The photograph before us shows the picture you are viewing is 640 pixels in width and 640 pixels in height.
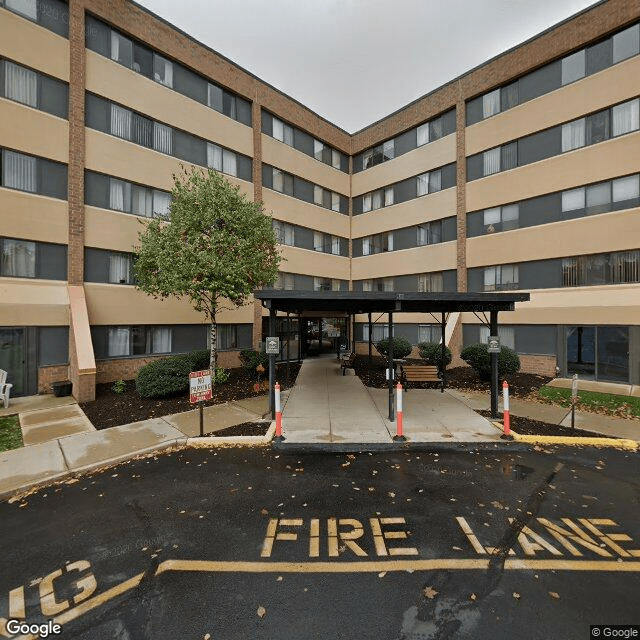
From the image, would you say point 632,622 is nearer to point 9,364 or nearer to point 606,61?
point 9,364

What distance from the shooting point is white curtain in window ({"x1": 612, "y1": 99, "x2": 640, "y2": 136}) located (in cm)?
1480

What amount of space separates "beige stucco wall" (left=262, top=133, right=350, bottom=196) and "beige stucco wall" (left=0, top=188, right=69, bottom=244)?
1237 centimetres

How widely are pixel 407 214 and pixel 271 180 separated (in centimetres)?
1032

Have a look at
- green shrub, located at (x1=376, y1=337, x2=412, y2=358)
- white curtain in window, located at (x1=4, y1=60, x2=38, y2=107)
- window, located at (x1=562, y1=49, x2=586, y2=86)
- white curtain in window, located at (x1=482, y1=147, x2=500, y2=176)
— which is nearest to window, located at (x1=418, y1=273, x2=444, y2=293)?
green shrub, located at (x1=376, y1=337, x2=412, y2=358)

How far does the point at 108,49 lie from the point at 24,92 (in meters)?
4.60

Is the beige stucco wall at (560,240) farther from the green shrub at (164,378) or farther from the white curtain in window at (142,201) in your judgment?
the white curtain in window at (142,201)

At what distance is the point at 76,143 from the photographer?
1392 cm

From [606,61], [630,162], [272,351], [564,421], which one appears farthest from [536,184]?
[272,351]

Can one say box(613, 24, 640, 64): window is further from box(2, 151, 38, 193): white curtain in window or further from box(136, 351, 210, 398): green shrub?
box(2, 151, 38, 193): white curtain in window

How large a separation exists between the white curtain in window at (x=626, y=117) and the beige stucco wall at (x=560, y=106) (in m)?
0.32

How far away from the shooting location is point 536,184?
17.8 m

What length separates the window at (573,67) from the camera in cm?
1639

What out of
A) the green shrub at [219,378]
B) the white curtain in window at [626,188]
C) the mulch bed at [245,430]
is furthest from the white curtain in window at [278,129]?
the mulch bed at [245,430]

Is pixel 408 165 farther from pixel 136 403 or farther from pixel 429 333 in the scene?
pixel 136 403
